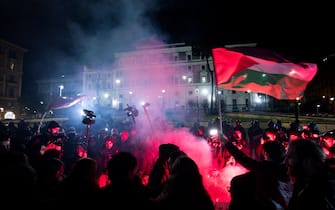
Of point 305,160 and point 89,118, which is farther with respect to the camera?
point 89,118

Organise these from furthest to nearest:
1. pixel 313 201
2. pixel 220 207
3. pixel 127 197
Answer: pixel 220 207 → pixel 127 197 → pixel 313 201

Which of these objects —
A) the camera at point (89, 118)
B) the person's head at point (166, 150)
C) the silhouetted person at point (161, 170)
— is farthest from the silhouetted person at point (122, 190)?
the camera at point (89, 118)

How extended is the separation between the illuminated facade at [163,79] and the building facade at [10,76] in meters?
16.0

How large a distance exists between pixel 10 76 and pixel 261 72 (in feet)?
177

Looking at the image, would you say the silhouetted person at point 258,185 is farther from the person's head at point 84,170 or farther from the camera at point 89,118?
the camera at point 89,118

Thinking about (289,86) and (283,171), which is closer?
(283,171)

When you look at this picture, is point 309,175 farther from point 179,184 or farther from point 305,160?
point 179,184

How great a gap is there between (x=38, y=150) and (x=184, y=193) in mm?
4431

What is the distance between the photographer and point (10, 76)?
46.2 metres

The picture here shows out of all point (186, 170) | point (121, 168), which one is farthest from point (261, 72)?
point (121, 168)

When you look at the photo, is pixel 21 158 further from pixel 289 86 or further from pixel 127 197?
pixel 289 86

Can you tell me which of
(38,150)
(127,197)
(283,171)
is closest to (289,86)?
(283,171)

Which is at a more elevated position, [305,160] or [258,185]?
[305,160]

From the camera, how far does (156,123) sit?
11.1m
